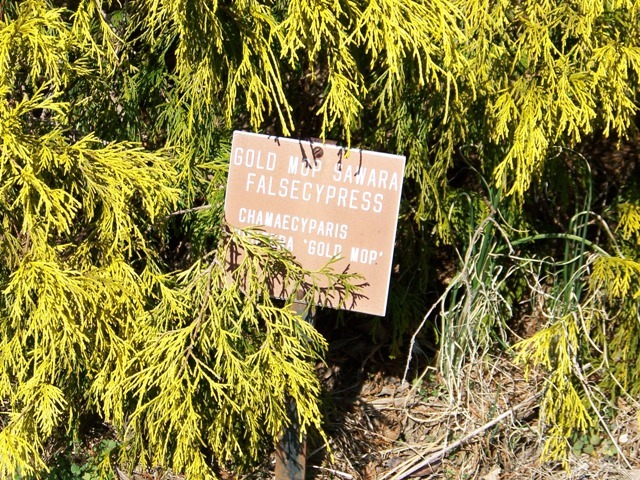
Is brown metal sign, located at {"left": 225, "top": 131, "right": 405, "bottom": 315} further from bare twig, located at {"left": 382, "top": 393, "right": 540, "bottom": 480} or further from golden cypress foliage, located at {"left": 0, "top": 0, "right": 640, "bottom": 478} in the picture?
bare twig, located at {"left": 382, "top": 393, "right": 540, "bottom": 480}

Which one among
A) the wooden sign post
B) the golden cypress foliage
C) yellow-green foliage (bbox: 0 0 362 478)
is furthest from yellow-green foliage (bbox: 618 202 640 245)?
yellow-green foliage (bbox: 0 0 362 478)

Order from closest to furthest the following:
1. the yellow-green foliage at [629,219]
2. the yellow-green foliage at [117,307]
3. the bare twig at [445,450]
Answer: the yellow-green foliage at [117,307] → the bare twig at [445,450] → the yellow-green foliage at [629,219]

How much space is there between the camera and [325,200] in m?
3.30

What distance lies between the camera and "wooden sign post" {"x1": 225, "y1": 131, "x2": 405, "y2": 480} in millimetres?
3279

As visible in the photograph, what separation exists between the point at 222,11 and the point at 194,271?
110cm

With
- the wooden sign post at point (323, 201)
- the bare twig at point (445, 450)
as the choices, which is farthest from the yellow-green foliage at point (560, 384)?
the wooden sign post at point (323, 201)

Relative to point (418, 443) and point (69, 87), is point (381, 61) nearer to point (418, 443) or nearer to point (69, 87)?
point (69, 87)

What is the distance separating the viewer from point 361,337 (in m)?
4.50

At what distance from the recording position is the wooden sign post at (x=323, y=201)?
3.28 m

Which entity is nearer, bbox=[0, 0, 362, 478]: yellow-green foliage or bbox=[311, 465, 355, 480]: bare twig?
bbox=[0, 0, 362, 478]: yellow-green foliage

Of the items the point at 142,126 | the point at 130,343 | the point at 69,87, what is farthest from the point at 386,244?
the point at 69,87

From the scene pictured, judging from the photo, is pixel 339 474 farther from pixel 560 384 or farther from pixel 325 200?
pixel 325 200

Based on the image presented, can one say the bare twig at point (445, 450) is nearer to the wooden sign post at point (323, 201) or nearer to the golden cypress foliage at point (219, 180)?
the golden cypress foliage at point (219, 180)

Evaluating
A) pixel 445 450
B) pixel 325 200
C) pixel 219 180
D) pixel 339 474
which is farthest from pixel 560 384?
pixel 219 180
